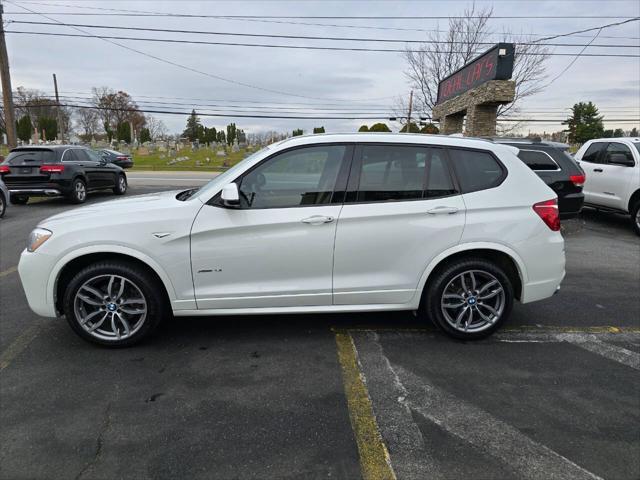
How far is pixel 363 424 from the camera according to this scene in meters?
2.68

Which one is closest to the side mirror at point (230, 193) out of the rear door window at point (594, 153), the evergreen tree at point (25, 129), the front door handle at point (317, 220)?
the front door handle at point (317, 220)

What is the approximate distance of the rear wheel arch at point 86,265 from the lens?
3.53m

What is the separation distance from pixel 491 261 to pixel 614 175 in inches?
280

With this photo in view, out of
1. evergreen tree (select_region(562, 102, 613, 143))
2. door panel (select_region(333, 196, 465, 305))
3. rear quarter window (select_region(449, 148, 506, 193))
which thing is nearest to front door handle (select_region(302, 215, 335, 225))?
door panel (select_region(333, 196, 465, 305))

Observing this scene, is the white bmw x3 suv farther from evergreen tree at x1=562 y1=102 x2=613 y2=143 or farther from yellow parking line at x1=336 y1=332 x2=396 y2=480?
evergreen tree at x1=562 y1=102 x2=613 y2=143

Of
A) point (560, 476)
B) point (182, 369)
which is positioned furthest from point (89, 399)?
point (560, 476)

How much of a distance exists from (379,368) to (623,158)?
8.40 metres

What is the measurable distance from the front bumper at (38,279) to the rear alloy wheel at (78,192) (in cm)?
949

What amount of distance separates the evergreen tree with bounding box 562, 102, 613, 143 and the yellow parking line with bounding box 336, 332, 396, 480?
75085 millimetres

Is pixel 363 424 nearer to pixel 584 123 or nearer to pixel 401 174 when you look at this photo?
pixel 401 174

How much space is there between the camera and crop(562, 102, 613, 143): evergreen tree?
67312mm

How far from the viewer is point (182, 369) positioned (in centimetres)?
335

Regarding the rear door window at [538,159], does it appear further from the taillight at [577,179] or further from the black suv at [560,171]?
the taillight at [577,179]

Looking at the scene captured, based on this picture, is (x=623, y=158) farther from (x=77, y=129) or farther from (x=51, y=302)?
(x=77, y=129)
